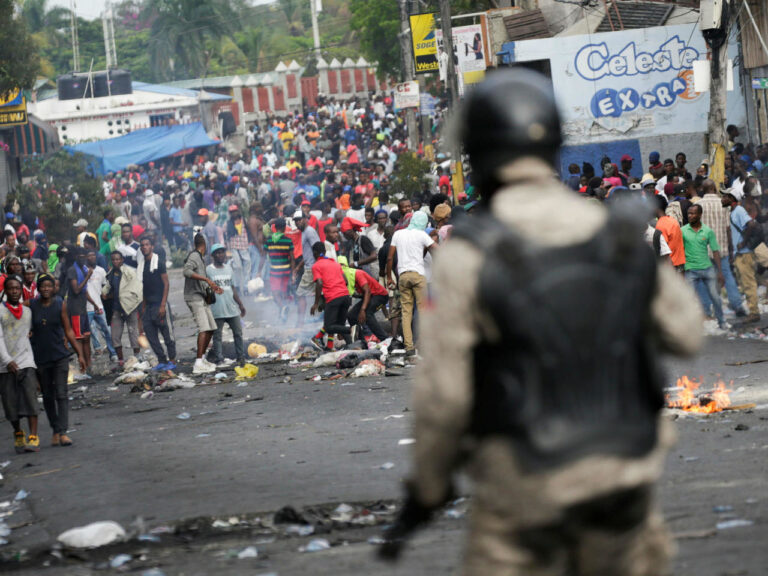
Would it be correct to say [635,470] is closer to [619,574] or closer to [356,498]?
[619,574]

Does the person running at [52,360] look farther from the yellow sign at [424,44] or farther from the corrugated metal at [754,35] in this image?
the yellow sign at [424,44]

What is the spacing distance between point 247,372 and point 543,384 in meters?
12.3

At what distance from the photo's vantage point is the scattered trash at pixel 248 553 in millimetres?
6105

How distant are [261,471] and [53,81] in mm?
77329

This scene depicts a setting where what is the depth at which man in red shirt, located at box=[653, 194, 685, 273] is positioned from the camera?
13.8 m

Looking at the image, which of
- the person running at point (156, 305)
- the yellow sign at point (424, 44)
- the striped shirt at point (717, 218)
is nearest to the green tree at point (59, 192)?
the yellow sign at point (424, 44)

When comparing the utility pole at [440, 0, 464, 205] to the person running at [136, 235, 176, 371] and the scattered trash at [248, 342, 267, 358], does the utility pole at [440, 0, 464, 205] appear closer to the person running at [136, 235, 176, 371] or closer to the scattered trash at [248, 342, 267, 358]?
the scattered trash at [248, 342, 267, 358]

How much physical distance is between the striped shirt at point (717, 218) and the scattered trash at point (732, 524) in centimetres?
910

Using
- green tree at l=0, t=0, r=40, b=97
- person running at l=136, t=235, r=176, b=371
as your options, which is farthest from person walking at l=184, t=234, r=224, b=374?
green tree at l=0, t=0, r=40, b=97

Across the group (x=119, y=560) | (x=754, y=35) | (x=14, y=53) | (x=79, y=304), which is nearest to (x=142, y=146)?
(x=14, y=53)

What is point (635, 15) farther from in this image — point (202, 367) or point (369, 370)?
point (369, 370)

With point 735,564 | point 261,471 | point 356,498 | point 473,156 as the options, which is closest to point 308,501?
point 356,498

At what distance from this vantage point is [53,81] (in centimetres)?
8112

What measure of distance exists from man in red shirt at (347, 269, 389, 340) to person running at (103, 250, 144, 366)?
131 inches
